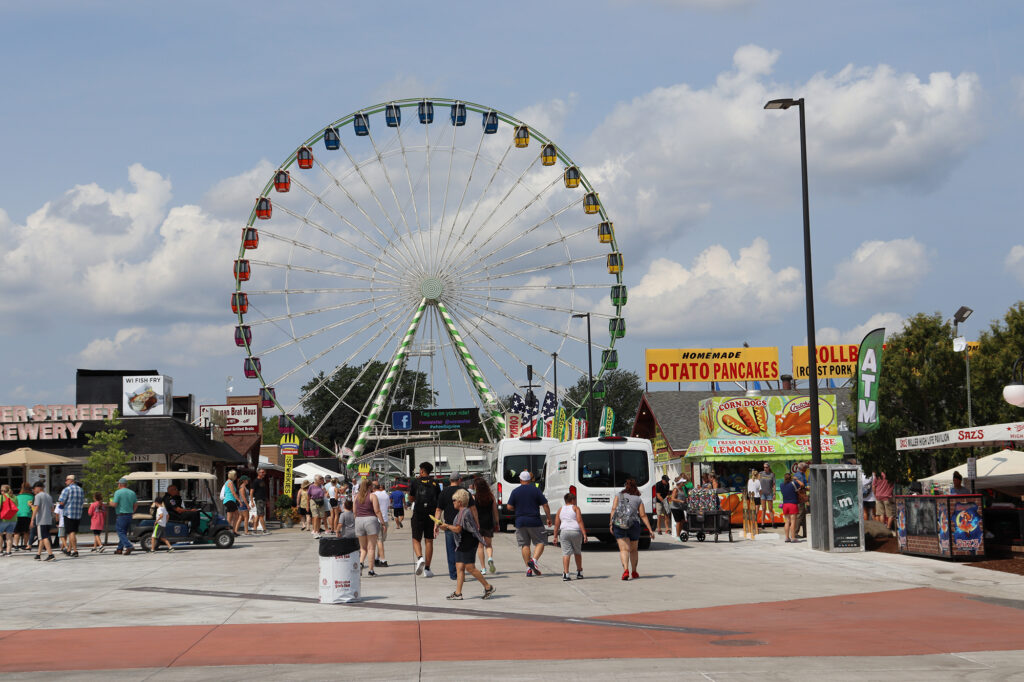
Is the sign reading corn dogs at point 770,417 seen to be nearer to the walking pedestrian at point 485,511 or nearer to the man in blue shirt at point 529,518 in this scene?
the man in blue shirt at point 529,518

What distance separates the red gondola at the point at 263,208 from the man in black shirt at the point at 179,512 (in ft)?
79.8

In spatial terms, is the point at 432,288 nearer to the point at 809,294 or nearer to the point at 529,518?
the point at 809,294

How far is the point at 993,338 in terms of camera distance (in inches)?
1708

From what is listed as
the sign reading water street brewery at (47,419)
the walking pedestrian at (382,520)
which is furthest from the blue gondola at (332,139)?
the walking pedestrian at (382,520)

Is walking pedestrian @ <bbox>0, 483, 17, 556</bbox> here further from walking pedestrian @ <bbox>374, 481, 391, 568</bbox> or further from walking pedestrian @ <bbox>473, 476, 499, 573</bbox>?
walking pedestrian @ <bbox>473, 476, 499, 573</bbox>

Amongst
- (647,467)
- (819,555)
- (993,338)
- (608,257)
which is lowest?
(819,555)

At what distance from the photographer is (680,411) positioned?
176 feet

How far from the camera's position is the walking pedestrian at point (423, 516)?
19.9 metres

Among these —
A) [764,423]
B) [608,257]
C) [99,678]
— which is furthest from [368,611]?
[608,257]

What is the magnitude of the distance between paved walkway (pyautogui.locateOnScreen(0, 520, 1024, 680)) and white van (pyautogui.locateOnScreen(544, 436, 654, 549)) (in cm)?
412

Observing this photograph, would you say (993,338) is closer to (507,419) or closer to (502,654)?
(507,419)

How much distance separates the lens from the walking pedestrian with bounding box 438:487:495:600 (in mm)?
16156

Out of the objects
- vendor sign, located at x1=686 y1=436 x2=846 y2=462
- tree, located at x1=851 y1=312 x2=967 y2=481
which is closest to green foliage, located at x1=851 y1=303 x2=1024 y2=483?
tree, located at x1=851 y1=312 x2=967 y2=481

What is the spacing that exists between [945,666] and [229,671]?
6.02 metres
